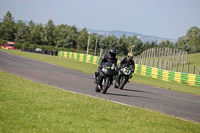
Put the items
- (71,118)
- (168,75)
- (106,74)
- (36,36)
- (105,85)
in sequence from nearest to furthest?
(71,118) → (106,74) → (105,85) → (168,75) → (36,36)

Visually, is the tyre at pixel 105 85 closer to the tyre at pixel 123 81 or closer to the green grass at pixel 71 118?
the tyre at pixel 123 81

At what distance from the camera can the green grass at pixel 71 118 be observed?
655 centimetres

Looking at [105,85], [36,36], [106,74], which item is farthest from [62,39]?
[106,74]

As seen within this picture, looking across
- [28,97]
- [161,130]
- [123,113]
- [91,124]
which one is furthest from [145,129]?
[28,97]

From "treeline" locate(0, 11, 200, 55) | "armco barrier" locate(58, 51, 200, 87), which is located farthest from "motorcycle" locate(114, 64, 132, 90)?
"treeline" locate(0, 11, 200, 55)

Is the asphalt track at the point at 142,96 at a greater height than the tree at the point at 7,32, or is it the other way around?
the tree at the point at 7,32

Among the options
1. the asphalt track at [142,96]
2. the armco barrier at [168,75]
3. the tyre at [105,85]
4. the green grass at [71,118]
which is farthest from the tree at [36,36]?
the green grass at [71,118]

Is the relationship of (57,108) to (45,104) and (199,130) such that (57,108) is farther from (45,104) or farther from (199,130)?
(199,130)

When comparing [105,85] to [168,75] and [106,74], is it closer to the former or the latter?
[106,74]

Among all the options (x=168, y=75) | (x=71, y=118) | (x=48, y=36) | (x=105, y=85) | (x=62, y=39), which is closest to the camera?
(x=71, y=118)

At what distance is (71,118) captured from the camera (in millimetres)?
7449

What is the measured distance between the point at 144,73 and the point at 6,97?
101 ft

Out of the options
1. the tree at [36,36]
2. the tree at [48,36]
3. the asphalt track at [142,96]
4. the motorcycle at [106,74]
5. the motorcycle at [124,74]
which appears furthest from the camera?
the tree at [48,36]

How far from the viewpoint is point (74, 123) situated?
699cm
